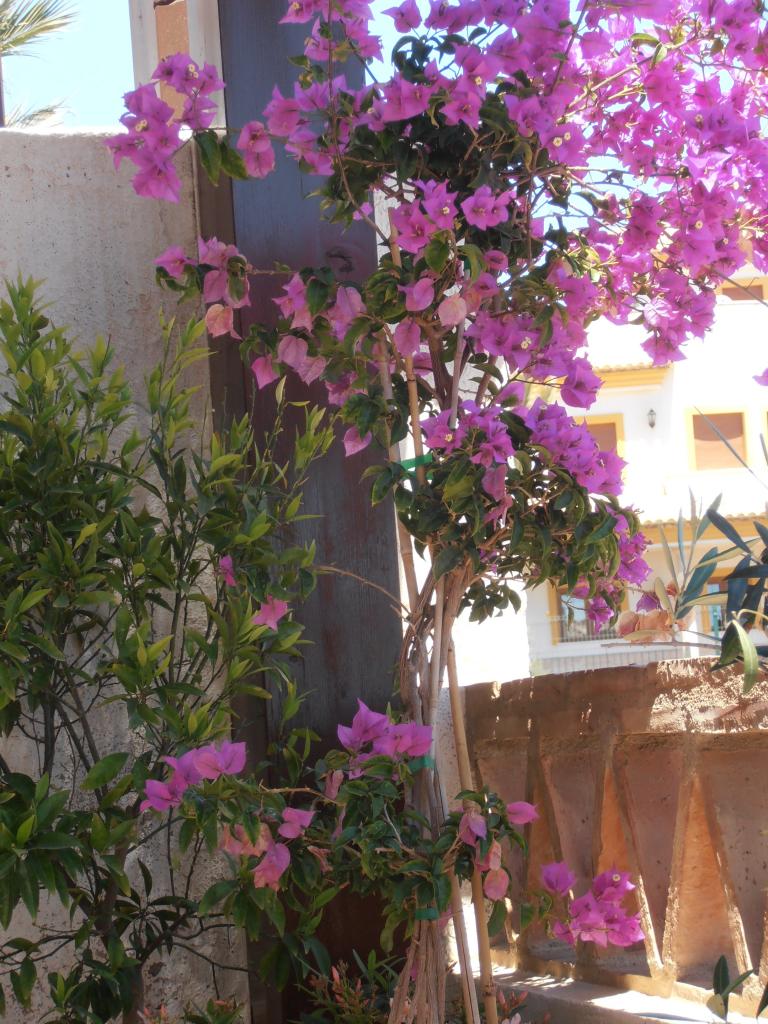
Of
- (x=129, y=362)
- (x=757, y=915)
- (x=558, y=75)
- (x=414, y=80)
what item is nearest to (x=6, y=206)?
(x=129, y=362)

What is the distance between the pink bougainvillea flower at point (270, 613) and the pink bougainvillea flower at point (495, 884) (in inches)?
18.1

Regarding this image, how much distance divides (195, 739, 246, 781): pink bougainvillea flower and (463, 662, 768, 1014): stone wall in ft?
2.40

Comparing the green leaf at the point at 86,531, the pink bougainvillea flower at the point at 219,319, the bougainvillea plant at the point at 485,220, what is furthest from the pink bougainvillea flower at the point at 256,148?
the green leaf at the point at 86,531

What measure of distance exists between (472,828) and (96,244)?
133 centimetres

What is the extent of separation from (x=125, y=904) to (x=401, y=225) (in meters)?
1.09

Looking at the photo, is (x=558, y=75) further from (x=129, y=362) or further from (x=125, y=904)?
(x=125, y=904)

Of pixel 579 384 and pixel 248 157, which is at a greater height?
pixel 248 157

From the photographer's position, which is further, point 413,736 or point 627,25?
point 627,25

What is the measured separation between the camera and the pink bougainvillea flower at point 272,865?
1641 mm

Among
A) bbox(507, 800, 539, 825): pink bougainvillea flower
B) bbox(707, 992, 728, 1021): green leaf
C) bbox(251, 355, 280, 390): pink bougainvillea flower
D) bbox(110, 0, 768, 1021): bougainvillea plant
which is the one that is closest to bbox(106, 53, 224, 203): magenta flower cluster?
bbox(110, 0, 768, 1021): bougainvillea plant

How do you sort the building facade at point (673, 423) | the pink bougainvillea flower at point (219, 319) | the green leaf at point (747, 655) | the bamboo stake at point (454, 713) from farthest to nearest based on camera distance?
the building facade at point (673, 423)
the pink bougainvillea flower at point (219, 319)
the bamboo stake at point (454, 713)
the green leaf at point (747, 655)

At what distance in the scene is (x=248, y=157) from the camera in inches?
73.9

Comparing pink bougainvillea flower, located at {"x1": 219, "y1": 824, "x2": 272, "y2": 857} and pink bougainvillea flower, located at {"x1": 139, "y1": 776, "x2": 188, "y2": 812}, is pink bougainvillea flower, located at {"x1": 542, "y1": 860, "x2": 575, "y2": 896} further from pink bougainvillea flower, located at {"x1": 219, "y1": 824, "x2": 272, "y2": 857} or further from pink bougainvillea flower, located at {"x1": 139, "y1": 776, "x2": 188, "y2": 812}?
pink bougainvillea flower, located at {"x1": 139, "y1": 776, "x2": 188, "y2": 812}

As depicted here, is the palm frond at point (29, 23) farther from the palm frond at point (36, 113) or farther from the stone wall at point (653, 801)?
the stone wall at point (653, 801)
